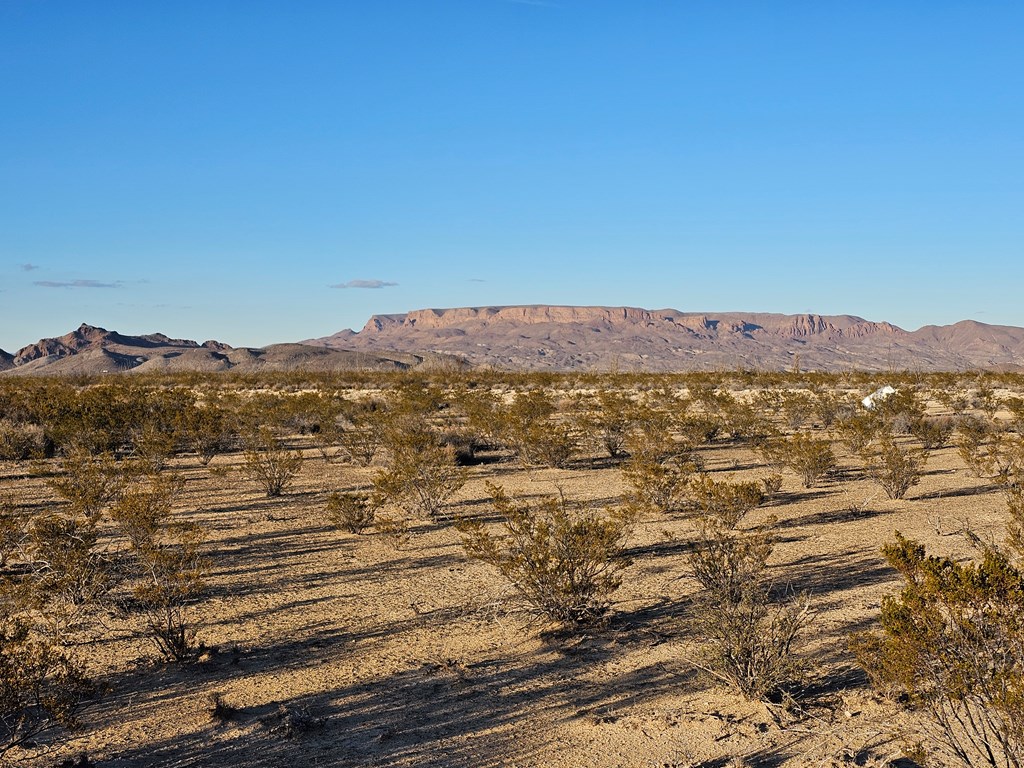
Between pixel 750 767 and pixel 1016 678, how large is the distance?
2.12 metres

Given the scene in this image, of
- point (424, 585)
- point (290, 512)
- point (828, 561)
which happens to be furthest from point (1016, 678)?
point (290, 512)

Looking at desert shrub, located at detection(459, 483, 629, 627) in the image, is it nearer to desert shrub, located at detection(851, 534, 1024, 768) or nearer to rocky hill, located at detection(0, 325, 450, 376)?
desert shrub, located at detection(851, 534, 1024, 768)

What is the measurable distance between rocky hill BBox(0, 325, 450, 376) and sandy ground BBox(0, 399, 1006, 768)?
86.7 meters

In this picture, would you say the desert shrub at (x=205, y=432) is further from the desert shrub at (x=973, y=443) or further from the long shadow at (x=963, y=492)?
the desert shrub at (x=973, y=443)

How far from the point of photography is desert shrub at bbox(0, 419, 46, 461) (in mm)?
21344

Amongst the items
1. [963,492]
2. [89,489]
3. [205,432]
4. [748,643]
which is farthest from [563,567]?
[205,432]

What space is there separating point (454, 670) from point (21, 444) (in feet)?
64.5

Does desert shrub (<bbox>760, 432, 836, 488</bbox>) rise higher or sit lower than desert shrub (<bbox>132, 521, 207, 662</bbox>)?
higher

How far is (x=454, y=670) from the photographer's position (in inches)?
299

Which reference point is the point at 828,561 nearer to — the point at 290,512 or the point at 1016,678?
the point at 1016,678

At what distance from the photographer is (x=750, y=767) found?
18.8ft

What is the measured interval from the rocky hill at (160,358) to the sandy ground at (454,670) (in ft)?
284

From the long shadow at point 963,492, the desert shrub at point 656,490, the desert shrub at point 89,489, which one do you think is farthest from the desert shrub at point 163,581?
the long shadow at point 963,492

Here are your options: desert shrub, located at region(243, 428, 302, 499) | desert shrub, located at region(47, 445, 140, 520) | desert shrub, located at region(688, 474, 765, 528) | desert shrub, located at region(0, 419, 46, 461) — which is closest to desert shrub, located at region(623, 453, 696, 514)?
desert shrub, located at region(688, 474, 765, 528)
